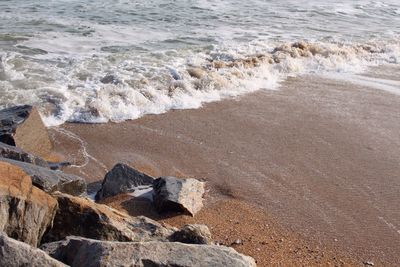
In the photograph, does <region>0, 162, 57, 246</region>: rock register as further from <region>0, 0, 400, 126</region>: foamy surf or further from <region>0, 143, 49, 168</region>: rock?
<region>0, 0, 400, 126</region>: foamy surf

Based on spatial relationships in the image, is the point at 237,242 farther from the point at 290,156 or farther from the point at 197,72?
the point at 197,72

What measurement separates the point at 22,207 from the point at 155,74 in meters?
6.73

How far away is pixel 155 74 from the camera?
1043 cm

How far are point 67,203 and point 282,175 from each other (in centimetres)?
322

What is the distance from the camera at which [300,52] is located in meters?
12.7

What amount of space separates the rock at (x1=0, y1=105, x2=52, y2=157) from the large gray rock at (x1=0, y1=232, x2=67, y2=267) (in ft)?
11.5

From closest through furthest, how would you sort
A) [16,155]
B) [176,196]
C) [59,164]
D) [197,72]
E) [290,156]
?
1. [176,196]
2. [16,155]
3. [59,164]
4. [290,156]
5. [197,72]

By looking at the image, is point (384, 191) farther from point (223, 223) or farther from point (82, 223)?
point (82, 223)

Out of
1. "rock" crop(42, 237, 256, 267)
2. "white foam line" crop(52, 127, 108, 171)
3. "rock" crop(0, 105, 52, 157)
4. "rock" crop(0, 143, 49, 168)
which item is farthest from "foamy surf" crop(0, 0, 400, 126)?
"rock" crop(42, 237, 256, 267)

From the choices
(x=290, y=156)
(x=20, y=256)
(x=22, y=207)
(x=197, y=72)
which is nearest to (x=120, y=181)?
(x=22, y=207)

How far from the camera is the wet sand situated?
5.89 meters

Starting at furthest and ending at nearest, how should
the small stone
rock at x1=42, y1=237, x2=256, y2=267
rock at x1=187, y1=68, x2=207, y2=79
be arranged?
rock at x1=187, y1=68, x2=207, y2=79 → the small stone → rock at x1=42, y1=237, x2=256, y2=267

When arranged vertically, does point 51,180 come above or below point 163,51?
above

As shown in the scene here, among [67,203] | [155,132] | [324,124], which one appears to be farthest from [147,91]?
[67,203]
